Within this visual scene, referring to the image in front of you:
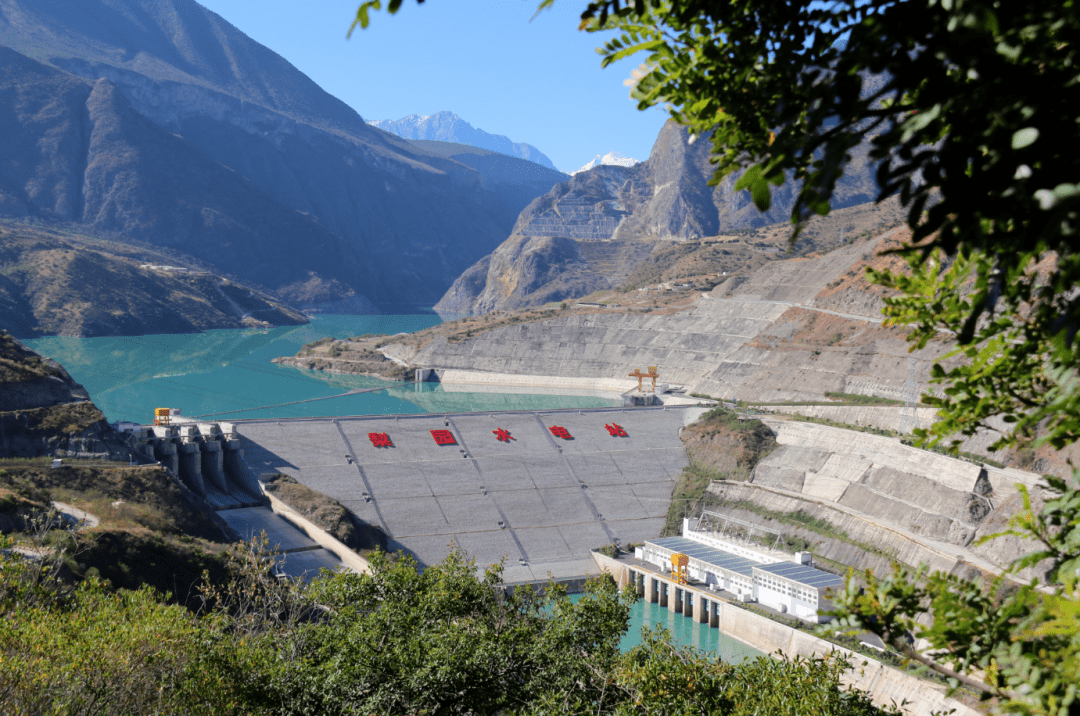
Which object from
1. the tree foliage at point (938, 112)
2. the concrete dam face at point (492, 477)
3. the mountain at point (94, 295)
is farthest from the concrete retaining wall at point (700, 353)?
the mountain at point (94, 295)

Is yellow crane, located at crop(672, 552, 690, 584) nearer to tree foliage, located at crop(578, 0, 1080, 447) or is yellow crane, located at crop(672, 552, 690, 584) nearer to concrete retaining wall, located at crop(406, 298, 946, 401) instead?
concrete retaining wall, located at crop(406, 298, 946, 401)

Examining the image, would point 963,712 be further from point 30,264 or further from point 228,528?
point 30,264

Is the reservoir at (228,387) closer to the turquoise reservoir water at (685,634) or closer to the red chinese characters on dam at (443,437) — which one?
the red chinese characters on dam at (443,437)

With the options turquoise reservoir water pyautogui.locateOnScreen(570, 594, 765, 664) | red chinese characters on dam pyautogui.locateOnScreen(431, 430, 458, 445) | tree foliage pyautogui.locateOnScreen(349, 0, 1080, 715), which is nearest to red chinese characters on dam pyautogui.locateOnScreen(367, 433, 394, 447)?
red chinese characters on dam pyautogui.locateOnScreen(431, 430, 458, 445)

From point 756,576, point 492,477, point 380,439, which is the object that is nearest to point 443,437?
point 380,439

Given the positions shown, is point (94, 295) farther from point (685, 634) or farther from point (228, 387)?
point (685, 634)

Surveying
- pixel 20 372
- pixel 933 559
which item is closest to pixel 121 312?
pixel 20 372

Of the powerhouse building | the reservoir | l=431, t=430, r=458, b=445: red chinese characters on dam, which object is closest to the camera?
the powerhouse building
